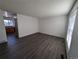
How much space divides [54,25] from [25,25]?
3.13 metres

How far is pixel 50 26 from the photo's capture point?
24.6ft

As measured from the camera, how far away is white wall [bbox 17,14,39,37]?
6.26 m

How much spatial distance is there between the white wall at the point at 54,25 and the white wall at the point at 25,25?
979mm

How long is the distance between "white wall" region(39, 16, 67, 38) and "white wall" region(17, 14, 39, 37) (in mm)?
979

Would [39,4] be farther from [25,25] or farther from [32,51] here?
[25,25]

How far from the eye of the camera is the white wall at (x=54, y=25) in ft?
21.1

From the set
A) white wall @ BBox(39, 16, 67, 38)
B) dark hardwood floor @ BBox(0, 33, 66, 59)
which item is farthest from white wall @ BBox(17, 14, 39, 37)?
dark hardwood floor @ BBox(0, 33, 66, 59)

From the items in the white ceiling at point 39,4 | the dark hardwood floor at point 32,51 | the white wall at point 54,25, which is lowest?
the dark hardwood floor at point 32,51

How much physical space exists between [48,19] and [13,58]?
587cm

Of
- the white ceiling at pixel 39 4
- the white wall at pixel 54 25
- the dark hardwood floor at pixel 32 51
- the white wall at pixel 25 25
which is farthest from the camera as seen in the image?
the white wall at pixel 54 25

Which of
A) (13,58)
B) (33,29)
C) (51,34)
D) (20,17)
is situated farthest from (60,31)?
(13,58)

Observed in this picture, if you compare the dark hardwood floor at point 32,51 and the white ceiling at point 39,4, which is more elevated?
the white ceiling at point 39,4

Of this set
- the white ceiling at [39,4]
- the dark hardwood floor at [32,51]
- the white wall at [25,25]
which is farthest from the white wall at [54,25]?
the white ceiling at [39,4]

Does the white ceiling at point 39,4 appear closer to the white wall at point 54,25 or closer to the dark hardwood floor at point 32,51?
the dark hardwood floor at point 32,51
